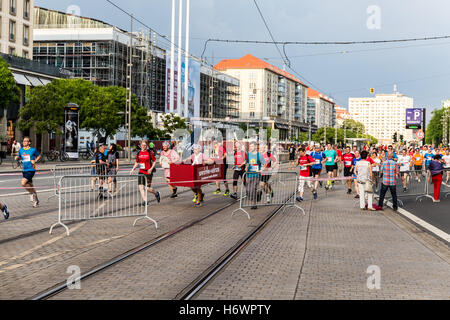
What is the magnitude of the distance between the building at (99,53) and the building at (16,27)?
49.7 ft

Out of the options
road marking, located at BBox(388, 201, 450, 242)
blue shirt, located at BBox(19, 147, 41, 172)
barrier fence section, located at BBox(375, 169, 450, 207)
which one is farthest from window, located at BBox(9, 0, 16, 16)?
road marking, located at BBox(388, 201, 450, 242)

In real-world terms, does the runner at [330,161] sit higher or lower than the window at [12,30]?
lower

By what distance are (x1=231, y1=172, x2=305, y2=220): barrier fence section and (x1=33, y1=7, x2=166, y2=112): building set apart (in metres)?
55.1

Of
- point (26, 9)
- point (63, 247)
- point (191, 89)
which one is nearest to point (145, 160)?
point (63, 247)

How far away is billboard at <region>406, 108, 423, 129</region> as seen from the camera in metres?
45.5

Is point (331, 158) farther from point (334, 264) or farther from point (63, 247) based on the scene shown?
point (63, 247)

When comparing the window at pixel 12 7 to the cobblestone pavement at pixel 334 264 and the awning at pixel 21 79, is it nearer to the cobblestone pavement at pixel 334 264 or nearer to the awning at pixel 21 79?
the awning at pixel 21 79

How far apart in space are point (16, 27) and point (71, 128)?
19529 mm

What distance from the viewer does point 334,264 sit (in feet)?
24.8

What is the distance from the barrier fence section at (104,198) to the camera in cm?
1126

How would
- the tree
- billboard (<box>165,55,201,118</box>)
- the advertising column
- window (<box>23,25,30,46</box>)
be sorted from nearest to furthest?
the tree → the advertising column → window (<box>23,25,30,46</box>) → billboard (<box>165,55,201,118</box>)

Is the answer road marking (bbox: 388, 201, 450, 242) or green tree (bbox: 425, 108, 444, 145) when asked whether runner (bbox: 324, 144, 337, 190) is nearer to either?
road marking (bbox: 388, 201, 450, 242)

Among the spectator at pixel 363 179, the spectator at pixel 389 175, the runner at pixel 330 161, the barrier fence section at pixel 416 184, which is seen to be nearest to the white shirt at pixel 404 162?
the runner at pixel 330 161
